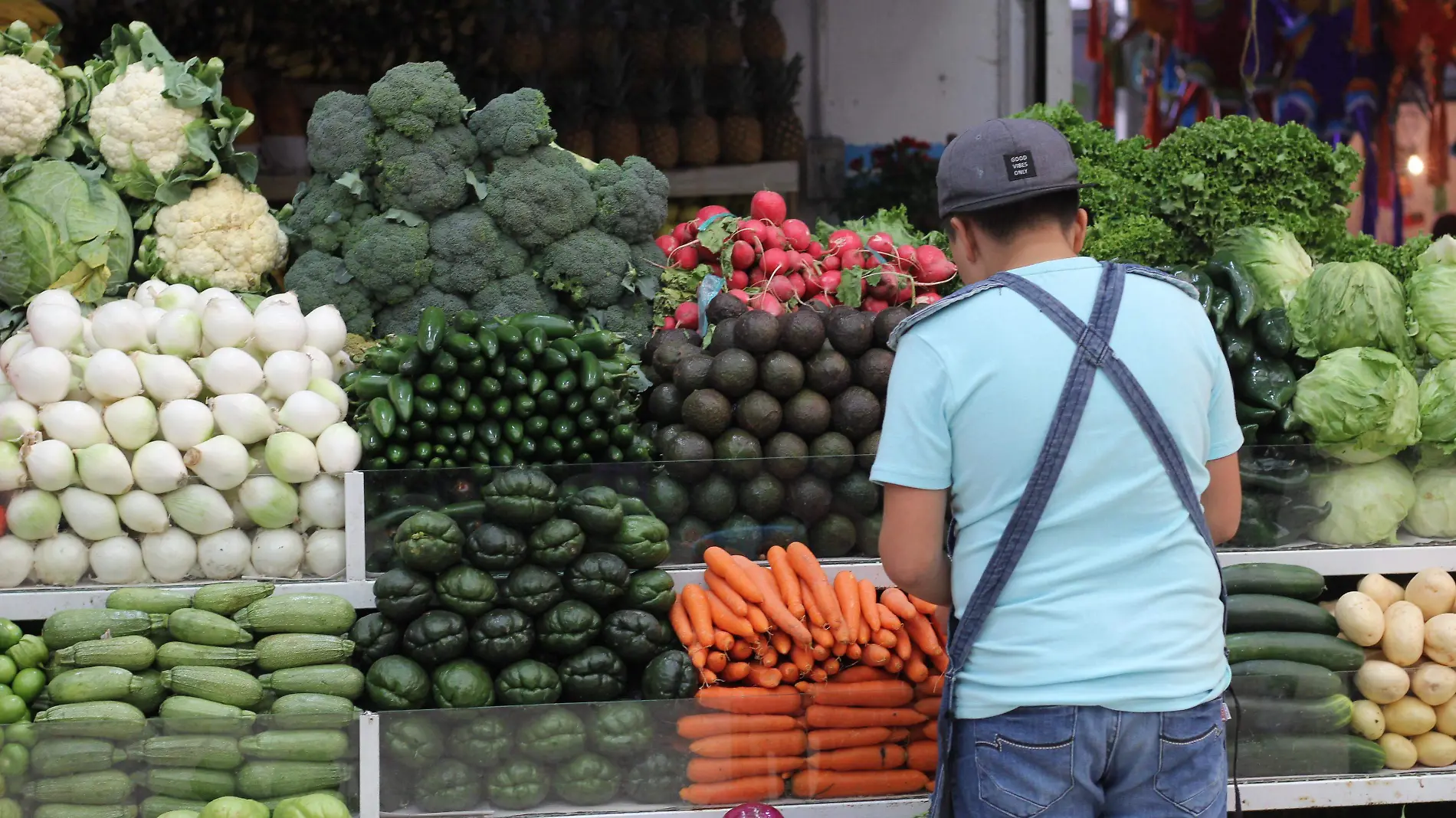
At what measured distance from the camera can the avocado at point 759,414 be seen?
10.7 feet

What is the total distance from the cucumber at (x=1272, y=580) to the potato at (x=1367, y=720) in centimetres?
31

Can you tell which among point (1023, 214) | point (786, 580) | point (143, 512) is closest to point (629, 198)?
point (786, 580)

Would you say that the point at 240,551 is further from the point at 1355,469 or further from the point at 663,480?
the point at 1355,469

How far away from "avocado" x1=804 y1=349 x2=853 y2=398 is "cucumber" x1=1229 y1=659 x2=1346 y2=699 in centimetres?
124

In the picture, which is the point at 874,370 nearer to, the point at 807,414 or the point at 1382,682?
the point at 807,414

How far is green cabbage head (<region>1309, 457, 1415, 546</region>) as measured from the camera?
3.39m

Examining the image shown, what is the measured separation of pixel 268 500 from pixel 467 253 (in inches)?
41.1

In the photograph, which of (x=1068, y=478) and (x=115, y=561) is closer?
(x=1068, y=478)

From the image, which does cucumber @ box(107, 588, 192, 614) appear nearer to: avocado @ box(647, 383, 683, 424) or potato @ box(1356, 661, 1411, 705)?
avocado @ box(647, 383, 683, 424)

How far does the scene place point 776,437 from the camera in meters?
3.29

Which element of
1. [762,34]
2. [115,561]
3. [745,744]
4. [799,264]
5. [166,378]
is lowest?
[745,744]

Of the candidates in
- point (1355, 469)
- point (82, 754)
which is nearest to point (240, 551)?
point (82, 754)

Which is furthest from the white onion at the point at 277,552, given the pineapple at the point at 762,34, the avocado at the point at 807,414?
the pineapple at the point at 762,34

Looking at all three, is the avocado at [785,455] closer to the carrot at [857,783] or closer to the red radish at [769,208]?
the carrot at [857,783]
